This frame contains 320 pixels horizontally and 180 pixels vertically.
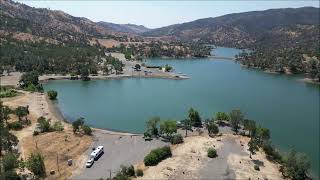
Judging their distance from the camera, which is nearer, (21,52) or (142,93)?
(142,93)

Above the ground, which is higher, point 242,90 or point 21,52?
point 21,52

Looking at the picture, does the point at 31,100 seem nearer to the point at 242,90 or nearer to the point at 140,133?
the point at 140,133

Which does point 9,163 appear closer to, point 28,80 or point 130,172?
point 130,172

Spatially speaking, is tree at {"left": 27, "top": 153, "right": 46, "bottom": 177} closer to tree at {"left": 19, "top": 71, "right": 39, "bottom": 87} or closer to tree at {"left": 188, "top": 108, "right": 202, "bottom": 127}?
tree at {"left": 188, "top": 108, "right": 202, "bottom": 127}

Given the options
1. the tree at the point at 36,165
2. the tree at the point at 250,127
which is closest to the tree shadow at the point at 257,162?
the tree at the point at 250,127

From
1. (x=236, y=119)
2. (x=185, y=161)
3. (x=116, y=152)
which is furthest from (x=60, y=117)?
(x=185, y=161)

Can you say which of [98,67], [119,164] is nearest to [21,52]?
[98,67]
